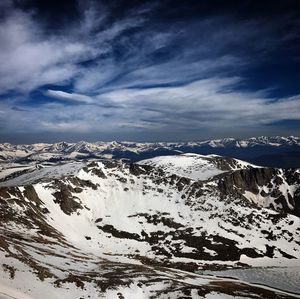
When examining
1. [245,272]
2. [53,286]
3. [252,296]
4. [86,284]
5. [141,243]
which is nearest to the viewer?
[53,286]

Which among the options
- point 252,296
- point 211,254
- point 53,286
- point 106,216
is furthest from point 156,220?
point 53,286

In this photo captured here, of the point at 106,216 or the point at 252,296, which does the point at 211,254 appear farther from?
the point at 252,296

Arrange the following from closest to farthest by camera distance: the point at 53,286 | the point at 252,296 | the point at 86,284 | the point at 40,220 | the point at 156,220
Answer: the point at 53,286
the point at 86,284
the point at 252,296
the point at 40,220
the point at 156,220

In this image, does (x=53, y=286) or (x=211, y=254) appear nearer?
(x=53, y=286)

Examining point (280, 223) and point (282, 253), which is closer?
point (282, 253)

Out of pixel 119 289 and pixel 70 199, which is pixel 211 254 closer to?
pixel 70 199

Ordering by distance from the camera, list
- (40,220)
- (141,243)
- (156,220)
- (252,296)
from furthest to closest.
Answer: (156,220), (141,243), (40,220), (252,296)

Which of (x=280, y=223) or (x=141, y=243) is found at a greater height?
(x=280, y=223)

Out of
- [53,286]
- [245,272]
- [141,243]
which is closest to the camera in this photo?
[53,286]

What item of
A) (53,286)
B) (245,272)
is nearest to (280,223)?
(245,272)
